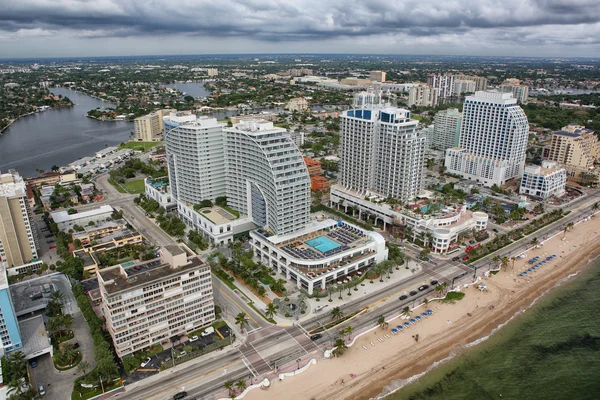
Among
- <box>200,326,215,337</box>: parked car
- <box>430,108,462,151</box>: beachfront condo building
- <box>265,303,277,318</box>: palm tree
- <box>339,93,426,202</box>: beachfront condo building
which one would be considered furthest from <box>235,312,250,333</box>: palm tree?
<box>430,108,462,151</box>: beachfront condo building

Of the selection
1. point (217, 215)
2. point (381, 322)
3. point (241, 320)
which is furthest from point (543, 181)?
point (241, 320)

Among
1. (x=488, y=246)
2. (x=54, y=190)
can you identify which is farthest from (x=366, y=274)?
(x=54, y=190)

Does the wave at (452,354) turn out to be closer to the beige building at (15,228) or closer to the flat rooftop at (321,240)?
the flat rooftop at (321,240)

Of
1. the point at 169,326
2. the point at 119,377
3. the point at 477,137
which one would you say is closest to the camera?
the point at 119,377

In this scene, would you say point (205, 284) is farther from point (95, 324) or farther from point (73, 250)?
point (73, 250)

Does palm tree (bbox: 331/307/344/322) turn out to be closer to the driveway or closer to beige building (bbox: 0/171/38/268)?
the driveway

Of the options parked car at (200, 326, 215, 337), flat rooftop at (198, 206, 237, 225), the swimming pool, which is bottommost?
parked car at (200, 326, 215, 337)
